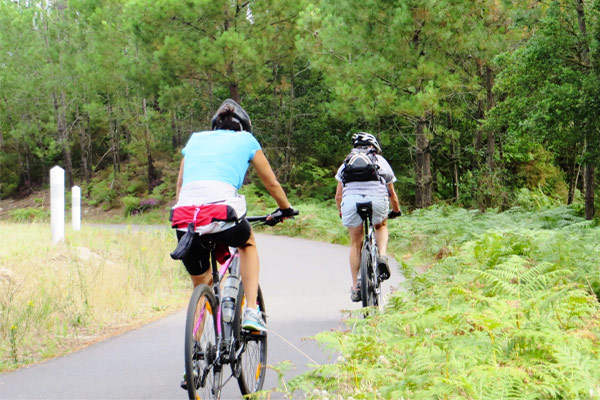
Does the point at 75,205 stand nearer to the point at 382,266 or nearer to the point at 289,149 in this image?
the point at 382,266

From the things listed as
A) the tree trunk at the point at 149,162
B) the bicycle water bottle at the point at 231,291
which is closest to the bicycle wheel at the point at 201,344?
the bicycle water bottle at the point at 231,291

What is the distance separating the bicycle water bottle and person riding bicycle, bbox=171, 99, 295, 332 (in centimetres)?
7

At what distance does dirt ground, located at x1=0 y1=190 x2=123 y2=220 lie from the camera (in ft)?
114

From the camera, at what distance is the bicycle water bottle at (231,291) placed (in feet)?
13.8

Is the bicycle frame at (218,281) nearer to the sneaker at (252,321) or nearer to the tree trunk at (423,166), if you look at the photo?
the sneaker at (252,321)

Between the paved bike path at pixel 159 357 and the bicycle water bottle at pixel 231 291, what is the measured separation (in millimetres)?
500

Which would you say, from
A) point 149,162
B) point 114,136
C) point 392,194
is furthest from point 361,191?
point 114,136

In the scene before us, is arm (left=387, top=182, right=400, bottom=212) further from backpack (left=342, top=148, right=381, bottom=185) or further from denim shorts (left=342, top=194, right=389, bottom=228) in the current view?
backpack (left=342, top=148, right=381, bottom=185)

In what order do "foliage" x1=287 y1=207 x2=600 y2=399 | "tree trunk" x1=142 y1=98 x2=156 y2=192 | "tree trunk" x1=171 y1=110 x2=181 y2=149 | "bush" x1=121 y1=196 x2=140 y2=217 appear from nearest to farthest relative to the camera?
"foliage" x1=287 y1=207 x2=600 y2=399 → "bush" x1=121 y1=196 x2=140 y2=217 → "tree trunk" x1=171 y1=110 x2=181 y2=149 → "tree trunk" x1=142 y1=98 x2=156 y2=192

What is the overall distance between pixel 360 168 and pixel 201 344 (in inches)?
137

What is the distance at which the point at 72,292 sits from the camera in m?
7.72

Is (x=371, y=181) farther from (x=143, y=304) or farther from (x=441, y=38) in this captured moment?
(x=441, y=38)

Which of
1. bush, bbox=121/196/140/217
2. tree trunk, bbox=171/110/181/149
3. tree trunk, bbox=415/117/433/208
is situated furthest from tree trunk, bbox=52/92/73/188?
tree trunk, bbox=415/117/433/208

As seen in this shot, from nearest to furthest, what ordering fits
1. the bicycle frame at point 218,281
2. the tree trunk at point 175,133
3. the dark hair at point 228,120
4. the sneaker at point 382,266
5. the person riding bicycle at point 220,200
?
the person riding bicycle at point 220,200 < the bicycle frame at point 218,281 < the dark hair at point 228,120 < the sneaker at point 382,266 < the tree trunk at point 175,133
